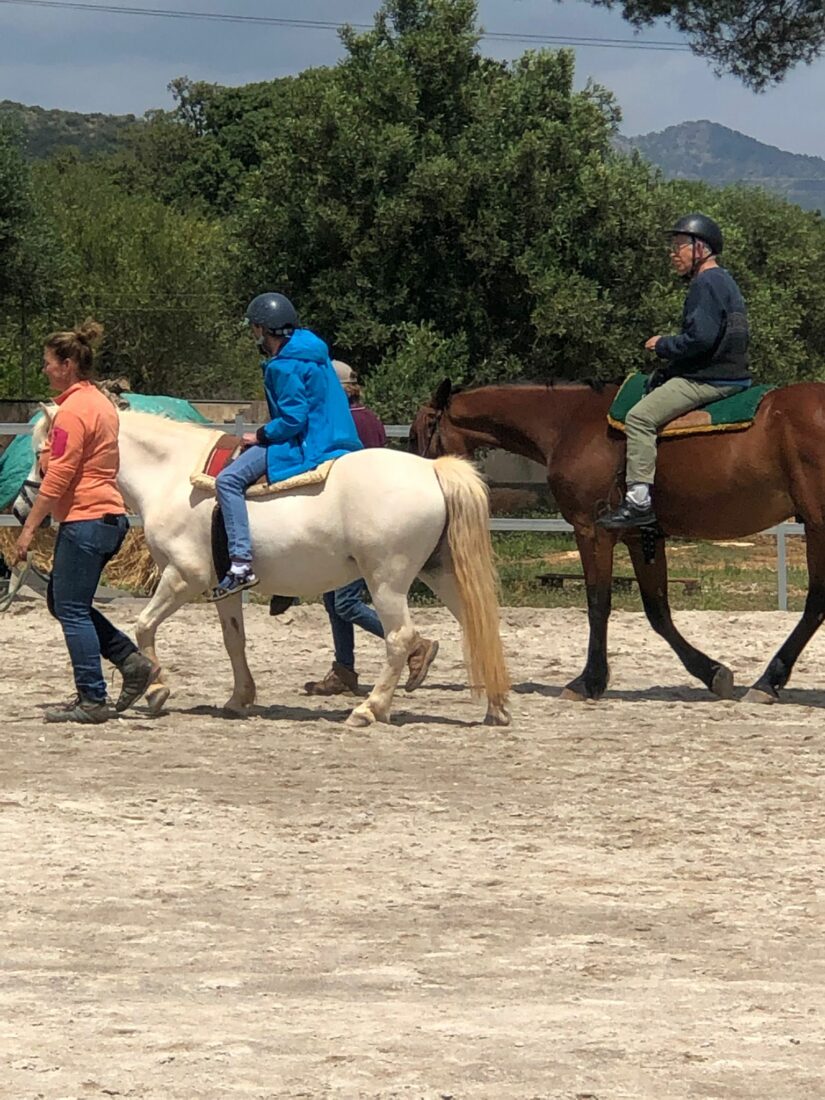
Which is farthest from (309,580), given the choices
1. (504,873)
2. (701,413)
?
(504,873)

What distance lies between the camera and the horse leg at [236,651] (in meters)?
9.06

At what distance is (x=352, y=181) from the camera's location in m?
20.7

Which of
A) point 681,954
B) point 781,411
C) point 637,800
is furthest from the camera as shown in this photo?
point 781,411

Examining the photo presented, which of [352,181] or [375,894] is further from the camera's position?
[352,181]

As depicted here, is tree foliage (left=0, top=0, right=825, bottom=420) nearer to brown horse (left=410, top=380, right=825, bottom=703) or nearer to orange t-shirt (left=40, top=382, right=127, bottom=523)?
brown horse (left=410, top=380, right=825, bottom=703)

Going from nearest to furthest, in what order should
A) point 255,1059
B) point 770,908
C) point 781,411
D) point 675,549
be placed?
point 255,1059, point 770,908, point 781,411, point 675,549

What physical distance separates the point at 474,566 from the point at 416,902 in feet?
10.8

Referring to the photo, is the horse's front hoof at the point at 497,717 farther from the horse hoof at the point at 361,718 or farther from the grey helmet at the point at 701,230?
the grey helmet at the point at 701,230

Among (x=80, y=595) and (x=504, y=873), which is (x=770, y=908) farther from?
(x=80, y=595)

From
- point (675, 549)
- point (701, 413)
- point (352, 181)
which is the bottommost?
point (675, 549)

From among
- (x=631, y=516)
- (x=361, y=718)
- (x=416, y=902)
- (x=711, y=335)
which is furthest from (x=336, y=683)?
(x=416, y=902)

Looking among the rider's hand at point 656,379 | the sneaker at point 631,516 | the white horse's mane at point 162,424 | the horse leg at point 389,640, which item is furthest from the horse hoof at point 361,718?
the rider's hand at point 656,379

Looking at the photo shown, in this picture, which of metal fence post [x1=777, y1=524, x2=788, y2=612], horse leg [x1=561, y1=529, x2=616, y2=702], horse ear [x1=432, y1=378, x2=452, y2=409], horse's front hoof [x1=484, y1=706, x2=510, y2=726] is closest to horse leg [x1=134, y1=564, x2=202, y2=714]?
horse's front hoof [x1=484, y1=706, x2=510, y2=726]

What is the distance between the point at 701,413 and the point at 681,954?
520cm
